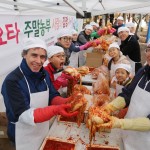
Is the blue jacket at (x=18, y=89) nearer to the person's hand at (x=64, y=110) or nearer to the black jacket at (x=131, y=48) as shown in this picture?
the person's hand at (x=64, y=110)

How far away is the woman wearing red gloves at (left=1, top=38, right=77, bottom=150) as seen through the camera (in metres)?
1.65

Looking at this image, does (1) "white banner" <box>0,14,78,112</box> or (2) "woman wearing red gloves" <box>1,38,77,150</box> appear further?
(1) "white banner" <box>0,14,78,112</box>

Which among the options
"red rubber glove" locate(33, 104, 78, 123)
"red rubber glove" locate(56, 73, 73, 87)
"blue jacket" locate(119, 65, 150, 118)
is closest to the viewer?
"red rubber glove" locate(33, 104, 78, 123)

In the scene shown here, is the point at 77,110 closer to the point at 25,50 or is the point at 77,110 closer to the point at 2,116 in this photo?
the point at 25,50

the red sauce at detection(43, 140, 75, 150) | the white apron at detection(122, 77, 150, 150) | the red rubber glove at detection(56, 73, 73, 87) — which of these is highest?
the red rubber glove at detection(56, 73, 73, 87)

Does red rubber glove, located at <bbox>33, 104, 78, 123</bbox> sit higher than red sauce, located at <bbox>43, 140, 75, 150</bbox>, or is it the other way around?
red rubber glove, located at <bbox>33, 104, 78, 123</bbox>

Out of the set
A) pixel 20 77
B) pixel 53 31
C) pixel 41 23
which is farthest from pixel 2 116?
pixel 53 31

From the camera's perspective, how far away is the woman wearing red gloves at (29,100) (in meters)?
1.65

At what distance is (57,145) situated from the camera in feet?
5.85

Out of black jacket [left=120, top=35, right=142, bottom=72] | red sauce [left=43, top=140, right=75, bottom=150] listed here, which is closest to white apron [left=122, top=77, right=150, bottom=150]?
red sauce [left=43, top=140, right=75, bottom=150]

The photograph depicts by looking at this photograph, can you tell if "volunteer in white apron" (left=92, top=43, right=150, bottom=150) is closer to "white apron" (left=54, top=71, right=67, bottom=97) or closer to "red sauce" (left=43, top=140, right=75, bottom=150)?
"red sauce" (left=43, top=140, right=75, bottom=150)

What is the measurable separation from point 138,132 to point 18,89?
1.10 meters

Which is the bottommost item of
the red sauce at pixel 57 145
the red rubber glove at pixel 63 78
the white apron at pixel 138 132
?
the red sauce at pixel 57 145

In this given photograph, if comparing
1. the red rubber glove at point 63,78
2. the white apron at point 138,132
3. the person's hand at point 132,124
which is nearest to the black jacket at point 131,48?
the red rubber glove at point 63,78
